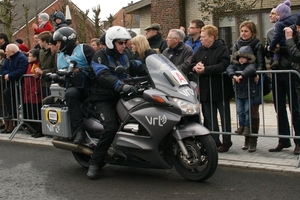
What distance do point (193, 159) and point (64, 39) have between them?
2.80 metres

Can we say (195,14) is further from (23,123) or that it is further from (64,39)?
(64,39)

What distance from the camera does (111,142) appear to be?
267 inches

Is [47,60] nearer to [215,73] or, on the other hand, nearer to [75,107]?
[75,107]

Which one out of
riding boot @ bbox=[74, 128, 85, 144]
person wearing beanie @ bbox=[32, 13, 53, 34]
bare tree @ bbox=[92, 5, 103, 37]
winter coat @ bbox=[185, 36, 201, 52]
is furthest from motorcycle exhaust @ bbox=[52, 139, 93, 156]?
bare tree @ bbox=[92, 5, 103, 37]

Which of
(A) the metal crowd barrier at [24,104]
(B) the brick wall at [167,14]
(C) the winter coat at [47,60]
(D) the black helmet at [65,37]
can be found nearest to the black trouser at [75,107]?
(D) the black helmet at [65,37]

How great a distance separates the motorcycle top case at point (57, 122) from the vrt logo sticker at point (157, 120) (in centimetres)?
144

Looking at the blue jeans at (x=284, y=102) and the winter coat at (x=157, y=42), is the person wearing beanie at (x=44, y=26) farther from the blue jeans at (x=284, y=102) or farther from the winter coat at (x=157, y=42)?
the blue jeans at (x=284, y=102)

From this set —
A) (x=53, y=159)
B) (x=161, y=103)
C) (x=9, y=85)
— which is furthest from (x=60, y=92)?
(x=9, y=85)

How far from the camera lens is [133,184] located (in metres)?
6.59

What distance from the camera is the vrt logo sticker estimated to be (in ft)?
20.4

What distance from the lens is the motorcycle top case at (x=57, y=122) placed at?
23.9 feet

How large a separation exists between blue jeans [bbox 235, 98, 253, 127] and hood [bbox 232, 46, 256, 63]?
1.98 ft

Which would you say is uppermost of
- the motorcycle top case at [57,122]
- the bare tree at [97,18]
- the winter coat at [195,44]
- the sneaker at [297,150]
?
the bare tree at [97,18]

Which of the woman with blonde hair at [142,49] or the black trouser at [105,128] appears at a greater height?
the woman with blonde hair at [142,49]
